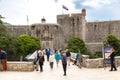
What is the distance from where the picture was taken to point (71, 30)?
253 feet

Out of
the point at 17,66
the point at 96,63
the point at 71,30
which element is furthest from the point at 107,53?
the point at 71,30

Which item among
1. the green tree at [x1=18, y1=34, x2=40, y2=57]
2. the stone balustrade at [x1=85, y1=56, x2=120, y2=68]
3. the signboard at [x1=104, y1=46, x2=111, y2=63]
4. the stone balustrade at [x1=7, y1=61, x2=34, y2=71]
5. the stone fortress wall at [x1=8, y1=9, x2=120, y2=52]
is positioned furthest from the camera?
the stone fortress wall at [x1=8, y1=9, x2=120, y2=52]

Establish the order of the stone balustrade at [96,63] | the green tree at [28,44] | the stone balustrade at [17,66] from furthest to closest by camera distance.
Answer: the green tree at [28,44] < the stone balustrade at [96,63] < the stone balustrade at [17,66]

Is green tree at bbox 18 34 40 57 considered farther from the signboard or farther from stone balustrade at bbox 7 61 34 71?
the signboard

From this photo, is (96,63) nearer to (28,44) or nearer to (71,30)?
(28,44)

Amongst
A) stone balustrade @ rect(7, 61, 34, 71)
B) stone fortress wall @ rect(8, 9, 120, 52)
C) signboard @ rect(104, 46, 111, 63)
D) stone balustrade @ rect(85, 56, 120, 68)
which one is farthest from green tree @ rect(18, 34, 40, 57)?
signboard @ rect(104, 46, 111, 63)

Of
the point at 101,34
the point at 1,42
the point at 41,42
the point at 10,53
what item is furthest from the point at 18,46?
the point at 101,34

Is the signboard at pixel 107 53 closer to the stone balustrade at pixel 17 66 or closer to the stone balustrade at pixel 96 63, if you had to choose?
the stone balustrade at pixel 96 63

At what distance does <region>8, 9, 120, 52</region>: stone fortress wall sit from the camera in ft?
229

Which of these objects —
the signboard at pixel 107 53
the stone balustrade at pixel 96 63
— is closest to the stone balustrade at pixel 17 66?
the stone balustrade at pixel 96 63

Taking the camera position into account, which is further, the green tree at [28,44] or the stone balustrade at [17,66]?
the green tree at [28,44]

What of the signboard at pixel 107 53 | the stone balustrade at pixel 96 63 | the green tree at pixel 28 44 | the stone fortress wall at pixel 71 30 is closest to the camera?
the signboard at pixel 107 53

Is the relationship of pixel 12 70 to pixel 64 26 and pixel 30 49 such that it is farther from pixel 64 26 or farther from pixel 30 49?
pixel 64 26

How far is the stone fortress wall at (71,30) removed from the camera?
69.7m
